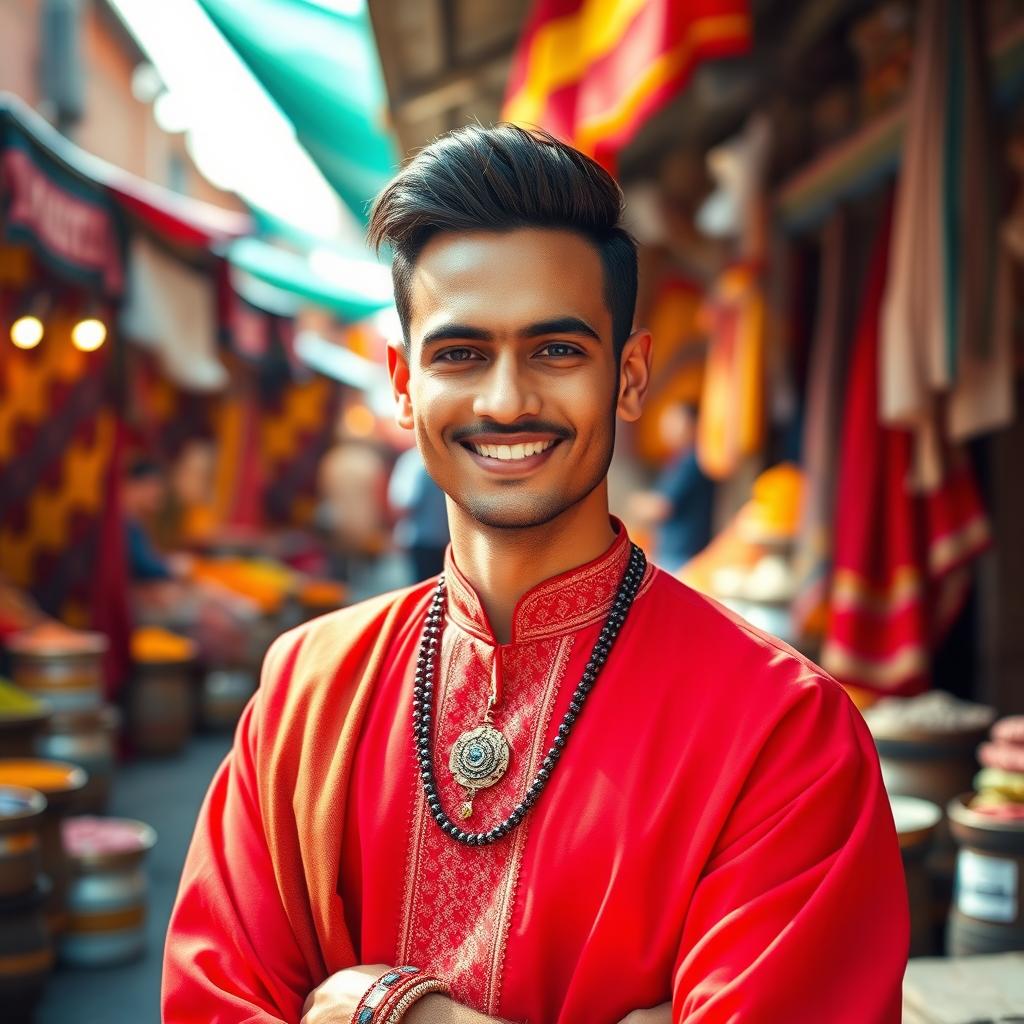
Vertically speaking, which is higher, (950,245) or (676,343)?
(950,245)

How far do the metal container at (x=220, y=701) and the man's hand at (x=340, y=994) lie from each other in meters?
6.25

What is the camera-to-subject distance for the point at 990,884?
2576 millimetres

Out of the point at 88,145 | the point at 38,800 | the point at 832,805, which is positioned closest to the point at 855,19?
the point at 38,800

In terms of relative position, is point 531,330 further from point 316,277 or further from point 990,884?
point 316,277

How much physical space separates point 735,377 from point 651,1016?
4863 mm

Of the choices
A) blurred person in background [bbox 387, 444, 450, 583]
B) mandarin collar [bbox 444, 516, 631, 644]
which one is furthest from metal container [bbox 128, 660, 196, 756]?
mandarin collar [bbox 444, 516, 631, 644]

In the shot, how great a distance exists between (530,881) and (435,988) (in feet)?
0.53

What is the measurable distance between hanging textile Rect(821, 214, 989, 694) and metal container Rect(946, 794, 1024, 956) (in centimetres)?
174

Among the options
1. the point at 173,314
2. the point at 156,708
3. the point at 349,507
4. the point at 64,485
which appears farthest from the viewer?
the point at 349,507

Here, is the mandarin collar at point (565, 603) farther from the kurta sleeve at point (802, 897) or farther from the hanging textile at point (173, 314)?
the hanging textile at point (173, 314)

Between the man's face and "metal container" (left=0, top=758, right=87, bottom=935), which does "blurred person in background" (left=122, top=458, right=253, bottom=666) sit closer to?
"metal container" (left=0, top=758, right=87, bottom=935)

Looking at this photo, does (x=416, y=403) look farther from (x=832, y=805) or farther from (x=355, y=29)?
(x=355, y=29)

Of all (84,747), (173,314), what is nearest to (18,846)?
(84,747)

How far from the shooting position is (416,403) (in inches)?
65.5
